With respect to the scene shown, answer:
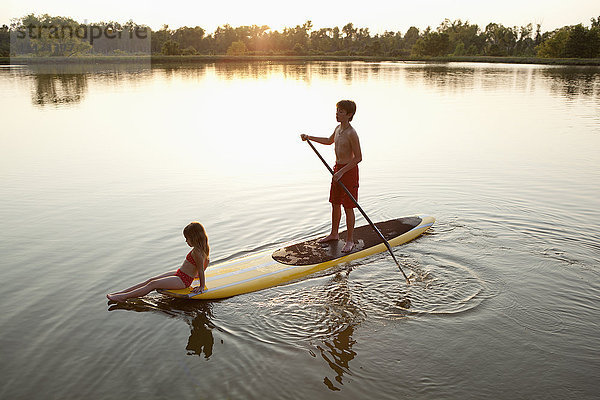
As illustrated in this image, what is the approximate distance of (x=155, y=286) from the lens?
525cm

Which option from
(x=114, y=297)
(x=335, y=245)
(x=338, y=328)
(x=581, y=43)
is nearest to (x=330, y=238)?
(x=335, y=245)

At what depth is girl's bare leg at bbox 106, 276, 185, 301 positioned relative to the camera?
5.24 m

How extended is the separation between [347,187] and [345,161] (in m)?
0.35

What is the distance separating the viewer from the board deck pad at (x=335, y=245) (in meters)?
6.27

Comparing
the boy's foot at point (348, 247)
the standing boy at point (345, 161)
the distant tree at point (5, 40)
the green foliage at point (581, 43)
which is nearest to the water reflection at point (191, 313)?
the boy's foot at point (348, 247)

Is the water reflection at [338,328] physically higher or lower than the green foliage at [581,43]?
lower

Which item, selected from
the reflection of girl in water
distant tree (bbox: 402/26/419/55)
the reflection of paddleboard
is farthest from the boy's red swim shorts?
distant tree (bbox: 402/26/419/55)

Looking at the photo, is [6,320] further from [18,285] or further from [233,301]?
[233,301]

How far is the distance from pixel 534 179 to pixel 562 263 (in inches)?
180

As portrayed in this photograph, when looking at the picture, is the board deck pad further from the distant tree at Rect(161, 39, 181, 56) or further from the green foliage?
the distant tree at Rect(161, 39, 181, 56)

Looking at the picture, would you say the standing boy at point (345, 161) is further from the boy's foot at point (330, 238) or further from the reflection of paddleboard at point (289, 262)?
the reflection of paddleboard at point (289, 262)

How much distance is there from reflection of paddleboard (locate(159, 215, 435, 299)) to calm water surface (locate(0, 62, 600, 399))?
136 millimetres

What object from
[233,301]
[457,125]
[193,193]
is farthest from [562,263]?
[457,125]

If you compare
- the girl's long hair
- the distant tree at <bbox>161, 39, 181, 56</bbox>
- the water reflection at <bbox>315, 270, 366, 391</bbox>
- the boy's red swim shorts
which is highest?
the distant tree at <bbox>161, 39, 181, 56</bbox>
